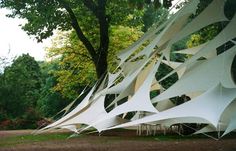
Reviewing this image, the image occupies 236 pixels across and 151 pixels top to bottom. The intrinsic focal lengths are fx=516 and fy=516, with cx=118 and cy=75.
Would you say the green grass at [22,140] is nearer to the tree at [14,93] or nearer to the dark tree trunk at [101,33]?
the dark tree trunk at [101,33]

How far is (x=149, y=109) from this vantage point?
37.2ft

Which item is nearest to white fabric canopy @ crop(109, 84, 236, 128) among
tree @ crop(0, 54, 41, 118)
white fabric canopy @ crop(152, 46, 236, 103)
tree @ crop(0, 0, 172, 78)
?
white fabric canopy @ crop(152, 46, 236, 103)

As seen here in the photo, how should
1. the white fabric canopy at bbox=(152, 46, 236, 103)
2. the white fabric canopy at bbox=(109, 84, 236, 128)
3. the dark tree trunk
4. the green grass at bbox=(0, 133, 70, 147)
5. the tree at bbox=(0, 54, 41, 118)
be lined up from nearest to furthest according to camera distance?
the white fabric canopy at bbox=(109, 84, 236, 128)
the white fabric canopy at bbox=(152, 46, 236, 103)
the green grass at bbox=(0, 133, 70, 147)
the dark tree trunk
the tree at bbox=(0, 54, 41, 118)

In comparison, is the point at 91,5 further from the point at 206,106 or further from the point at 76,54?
the point at 206,106

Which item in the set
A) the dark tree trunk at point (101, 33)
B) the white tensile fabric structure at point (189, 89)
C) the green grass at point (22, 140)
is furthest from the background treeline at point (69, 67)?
the white tensile fabric structure at point (189, 89)

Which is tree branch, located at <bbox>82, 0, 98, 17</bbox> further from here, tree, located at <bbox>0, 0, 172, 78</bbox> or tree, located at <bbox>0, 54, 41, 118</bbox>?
tree, located at <bbox>0, 54, 41, 118</bbox>

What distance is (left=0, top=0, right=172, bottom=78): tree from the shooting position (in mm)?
22353

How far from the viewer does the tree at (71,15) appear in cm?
2235

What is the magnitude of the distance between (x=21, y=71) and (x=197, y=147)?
994 inches

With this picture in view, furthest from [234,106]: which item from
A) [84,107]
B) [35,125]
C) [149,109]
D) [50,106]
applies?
[50,106]

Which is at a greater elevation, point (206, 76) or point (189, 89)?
point (206, 76)

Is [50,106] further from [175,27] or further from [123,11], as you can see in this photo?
[175,27]

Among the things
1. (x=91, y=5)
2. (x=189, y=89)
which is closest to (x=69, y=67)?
(x=91, y=5)

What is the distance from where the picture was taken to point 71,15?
76.3ft
